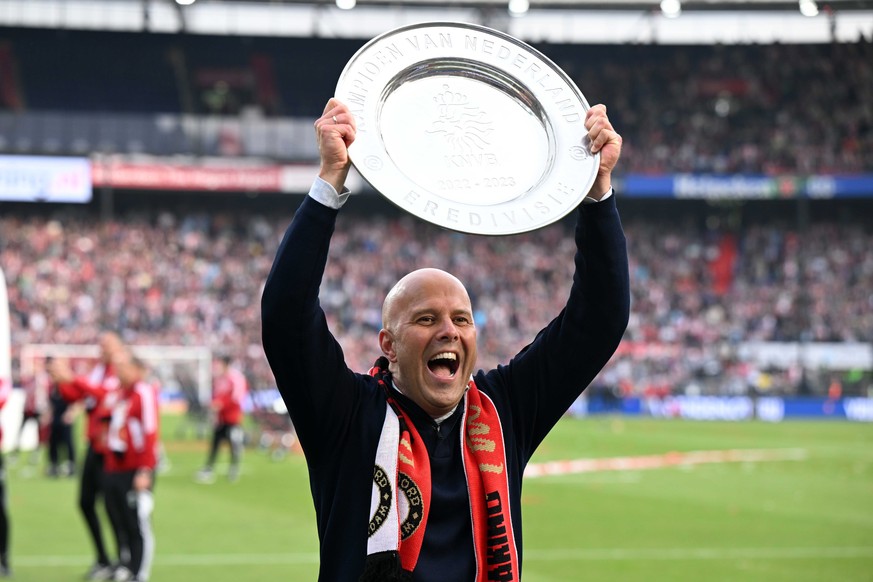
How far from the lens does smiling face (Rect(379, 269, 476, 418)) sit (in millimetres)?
3229

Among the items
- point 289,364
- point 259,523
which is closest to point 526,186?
point 289,364

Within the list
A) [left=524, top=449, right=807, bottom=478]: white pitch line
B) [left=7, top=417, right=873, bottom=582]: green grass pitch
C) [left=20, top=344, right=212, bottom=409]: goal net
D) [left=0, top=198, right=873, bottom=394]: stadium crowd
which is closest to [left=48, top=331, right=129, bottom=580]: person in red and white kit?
[left=7, top=417, right=873, bottom=582]: green grass pitch

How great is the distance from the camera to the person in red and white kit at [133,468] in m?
9.82

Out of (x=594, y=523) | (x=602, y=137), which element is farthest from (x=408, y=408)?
(x=594, y=523)

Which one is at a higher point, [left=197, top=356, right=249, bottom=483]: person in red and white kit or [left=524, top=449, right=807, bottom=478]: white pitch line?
[left=197, top=356, right=249, bottom=483]: person in red and white kit

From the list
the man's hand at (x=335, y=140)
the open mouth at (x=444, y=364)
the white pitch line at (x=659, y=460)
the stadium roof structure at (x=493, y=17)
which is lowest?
the white pitch line at (x=659, y=460)

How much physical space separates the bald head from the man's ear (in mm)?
23

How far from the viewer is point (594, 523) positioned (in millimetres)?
13766

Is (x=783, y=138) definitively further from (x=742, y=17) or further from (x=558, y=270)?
(x=558, y=270)

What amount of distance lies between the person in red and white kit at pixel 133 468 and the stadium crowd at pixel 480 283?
2223cm

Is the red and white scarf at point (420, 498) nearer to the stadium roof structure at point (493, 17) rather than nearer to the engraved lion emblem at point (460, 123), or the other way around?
the engraved lion emblem at point (460, 123)

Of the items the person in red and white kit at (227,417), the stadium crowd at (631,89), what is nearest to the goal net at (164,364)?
the person in red and white kit at (227,417)

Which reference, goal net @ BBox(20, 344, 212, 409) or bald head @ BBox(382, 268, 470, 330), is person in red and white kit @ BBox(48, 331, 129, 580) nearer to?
bald head @ BBox(382, 268, 470, 330)

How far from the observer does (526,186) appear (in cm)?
326
